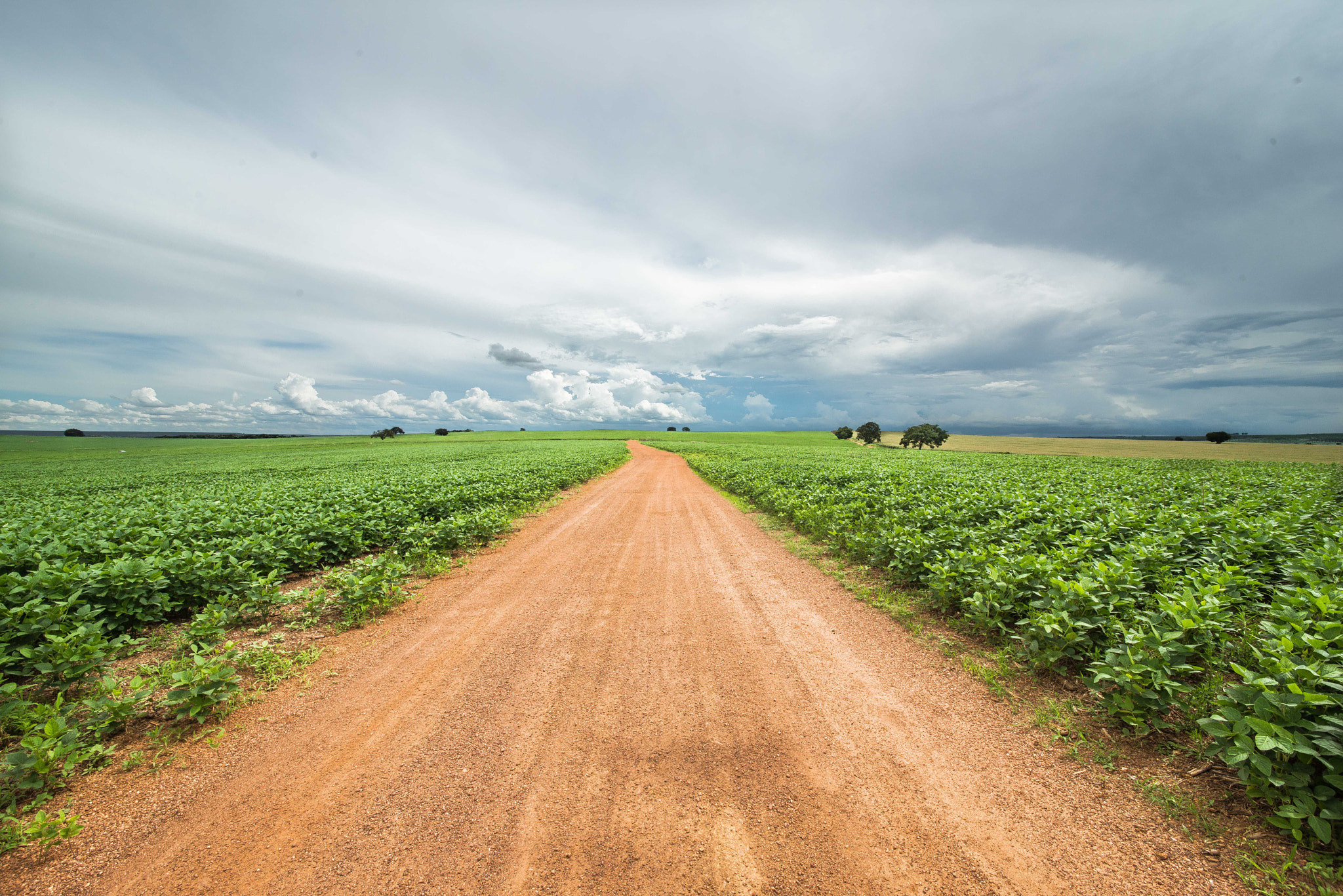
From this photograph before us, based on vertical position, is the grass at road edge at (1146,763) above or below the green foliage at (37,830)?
above

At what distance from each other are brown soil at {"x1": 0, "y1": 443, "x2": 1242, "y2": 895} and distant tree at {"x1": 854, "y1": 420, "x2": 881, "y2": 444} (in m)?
118

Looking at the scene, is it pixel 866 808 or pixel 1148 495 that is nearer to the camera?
pixel 866 808

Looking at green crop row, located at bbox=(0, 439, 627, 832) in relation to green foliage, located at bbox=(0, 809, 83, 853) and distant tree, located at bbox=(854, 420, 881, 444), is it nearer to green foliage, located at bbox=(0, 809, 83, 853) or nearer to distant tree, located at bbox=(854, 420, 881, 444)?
green foliage, located at bbox=(0, 809, 83, 853)

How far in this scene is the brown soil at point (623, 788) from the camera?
10.5 ft

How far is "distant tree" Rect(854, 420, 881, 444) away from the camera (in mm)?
116375

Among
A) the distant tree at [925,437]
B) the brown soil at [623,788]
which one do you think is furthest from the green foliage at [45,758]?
the distant tree at [925,437]

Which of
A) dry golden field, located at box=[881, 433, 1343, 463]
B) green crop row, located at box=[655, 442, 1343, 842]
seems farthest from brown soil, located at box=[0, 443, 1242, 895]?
dry golden field, located at box=[881, 433, 1343, 463]

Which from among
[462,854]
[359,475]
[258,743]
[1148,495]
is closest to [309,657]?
[258,743]

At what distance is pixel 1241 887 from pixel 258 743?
7.88 meters

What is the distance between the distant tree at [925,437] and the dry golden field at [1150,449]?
273 centimetres

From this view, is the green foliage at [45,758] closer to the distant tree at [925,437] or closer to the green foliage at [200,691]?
the green foliage at [200,691]

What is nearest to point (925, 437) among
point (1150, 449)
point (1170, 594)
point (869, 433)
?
point (869, 433)

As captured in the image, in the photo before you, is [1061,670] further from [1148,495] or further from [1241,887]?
[1148,495]

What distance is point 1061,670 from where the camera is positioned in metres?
5.48
